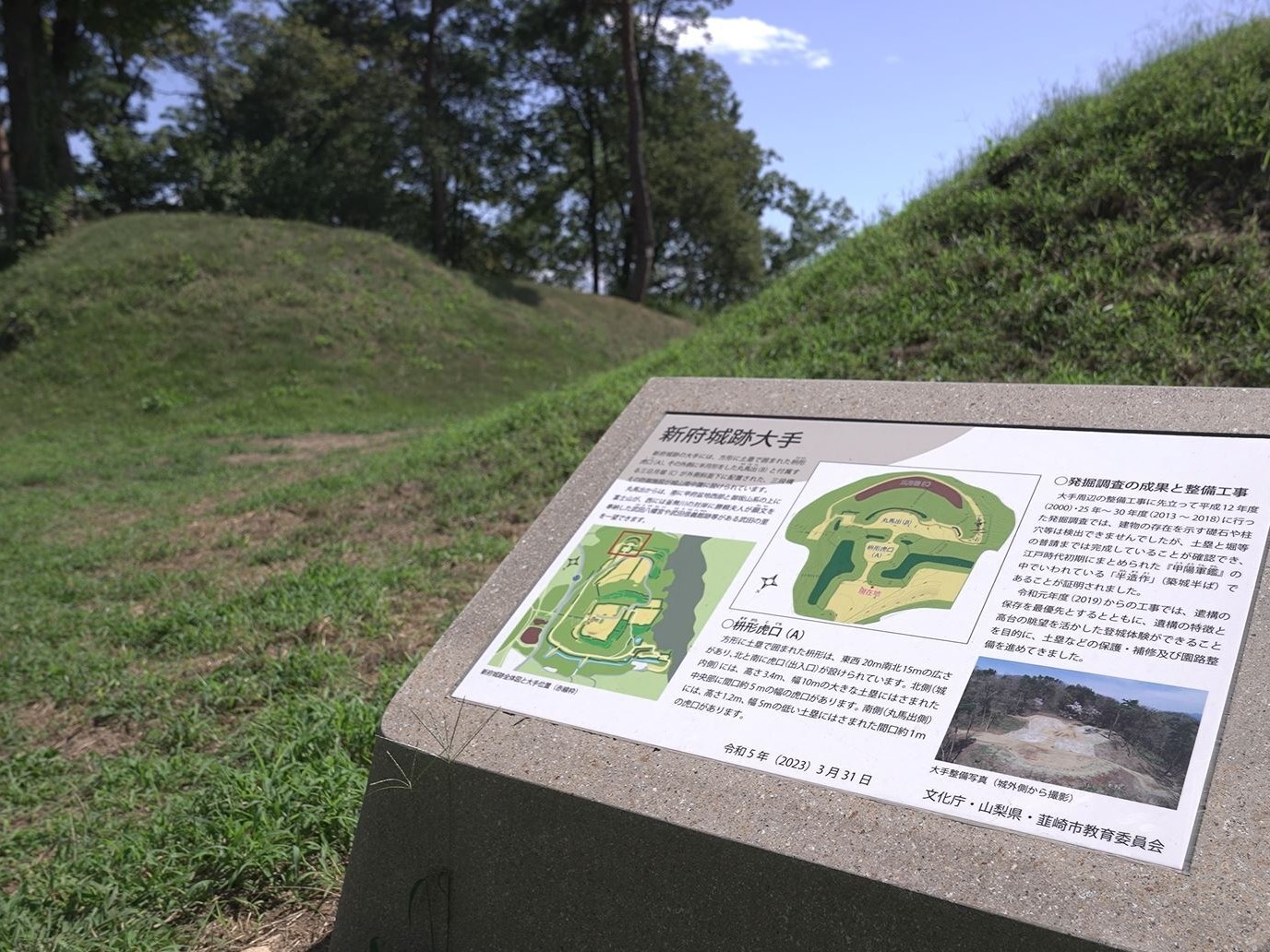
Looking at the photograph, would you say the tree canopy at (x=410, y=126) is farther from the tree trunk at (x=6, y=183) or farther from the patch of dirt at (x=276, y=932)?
the patch of dirt at (x=276, y=932)

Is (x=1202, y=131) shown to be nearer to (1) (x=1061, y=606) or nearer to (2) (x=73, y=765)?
(1) (x=1061, y=606)

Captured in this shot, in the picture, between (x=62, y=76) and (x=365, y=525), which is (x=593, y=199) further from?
(x=365, y=525)

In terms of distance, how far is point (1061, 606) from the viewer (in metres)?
2.01

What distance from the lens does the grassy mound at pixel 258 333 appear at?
45.1ft

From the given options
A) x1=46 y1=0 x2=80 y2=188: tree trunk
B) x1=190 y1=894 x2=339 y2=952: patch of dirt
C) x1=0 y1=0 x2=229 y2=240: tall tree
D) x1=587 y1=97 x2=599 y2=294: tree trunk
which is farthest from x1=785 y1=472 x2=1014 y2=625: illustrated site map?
x1=587 y1=97 x2=599 y2=294: tree trunk

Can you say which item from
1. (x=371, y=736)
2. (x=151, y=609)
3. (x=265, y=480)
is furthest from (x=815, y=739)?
(x=265, y=480)

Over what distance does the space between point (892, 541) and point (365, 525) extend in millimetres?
4598

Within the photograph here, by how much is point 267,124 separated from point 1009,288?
2696 centimetres

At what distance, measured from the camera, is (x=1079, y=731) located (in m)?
1.84

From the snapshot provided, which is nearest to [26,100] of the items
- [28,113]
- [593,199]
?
[28,113]

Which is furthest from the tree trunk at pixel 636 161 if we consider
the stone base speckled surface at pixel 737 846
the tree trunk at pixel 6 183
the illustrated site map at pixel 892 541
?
the illustrated site map at pixel 892 541

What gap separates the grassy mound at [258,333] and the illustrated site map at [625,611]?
10.7 m

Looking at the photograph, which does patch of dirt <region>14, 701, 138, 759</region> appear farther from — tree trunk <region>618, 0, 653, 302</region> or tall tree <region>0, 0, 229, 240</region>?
tree trunk <region>618, 0, 653, 302</region>

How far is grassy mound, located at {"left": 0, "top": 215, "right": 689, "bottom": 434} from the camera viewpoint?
13.7 m
